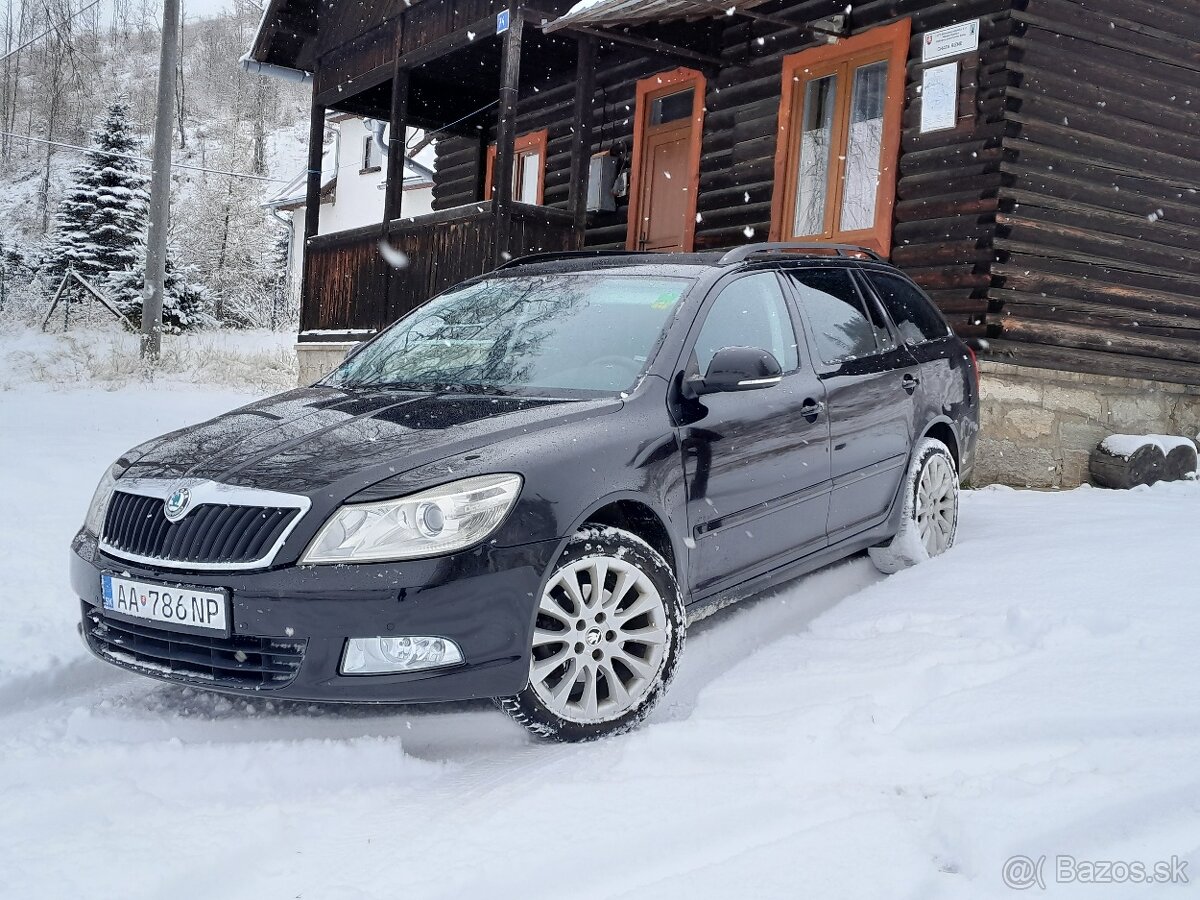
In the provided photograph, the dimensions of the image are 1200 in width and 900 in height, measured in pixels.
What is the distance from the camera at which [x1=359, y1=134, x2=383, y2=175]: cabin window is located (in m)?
34.4

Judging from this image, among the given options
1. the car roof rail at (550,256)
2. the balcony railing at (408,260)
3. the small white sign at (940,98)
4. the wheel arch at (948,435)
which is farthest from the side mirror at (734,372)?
the balcony railing at (408,260)

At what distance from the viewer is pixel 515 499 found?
3.13 metres

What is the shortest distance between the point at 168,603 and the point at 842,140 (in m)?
8.26

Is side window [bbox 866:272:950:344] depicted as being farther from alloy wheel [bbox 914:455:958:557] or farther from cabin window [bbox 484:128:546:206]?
cabin window [bbox 484:128:546:206]

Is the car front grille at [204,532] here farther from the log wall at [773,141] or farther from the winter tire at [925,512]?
the log wall at [773,141]

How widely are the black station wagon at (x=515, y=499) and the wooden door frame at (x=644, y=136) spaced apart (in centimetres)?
667

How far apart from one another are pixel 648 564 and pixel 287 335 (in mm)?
30940

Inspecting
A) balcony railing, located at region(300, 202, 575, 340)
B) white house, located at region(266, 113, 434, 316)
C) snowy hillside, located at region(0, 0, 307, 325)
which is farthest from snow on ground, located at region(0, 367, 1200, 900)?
white house, located at region(266, 113, 434, 316)

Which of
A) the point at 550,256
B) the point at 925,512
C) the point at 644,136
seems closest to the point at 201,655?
the point at 550,256

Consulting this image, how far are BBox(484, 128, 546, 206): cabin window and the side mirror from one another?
10334mm

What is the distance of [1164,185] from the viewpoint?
370 inches

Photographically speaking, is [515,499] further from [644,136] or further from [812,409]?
[644,136]

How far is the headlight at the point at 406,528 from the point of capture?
299 cm

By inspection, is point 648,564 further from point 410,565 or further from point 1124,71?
point 1124,71
